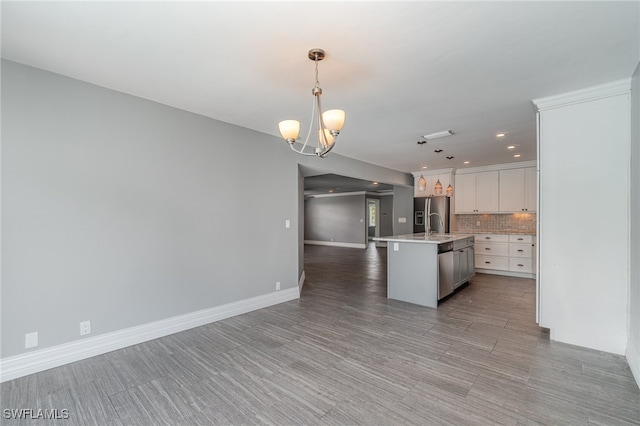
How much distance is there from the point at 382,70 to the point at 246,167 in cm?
228

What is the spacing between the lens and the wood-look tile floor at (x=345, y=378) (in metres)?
1.93

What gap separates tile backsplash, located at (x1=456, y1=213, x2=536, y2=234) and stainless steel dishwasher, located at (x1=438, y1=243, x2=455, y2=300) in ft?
10.2

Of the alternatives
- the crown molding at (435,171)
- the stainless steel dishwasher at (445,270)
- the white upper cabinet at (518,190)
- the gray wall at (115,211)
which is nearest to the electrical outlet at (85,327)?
the gray wall at (115,211)

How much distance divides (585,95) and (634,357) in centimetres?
241

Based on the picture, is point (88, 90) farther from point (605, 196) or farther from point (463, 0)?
point (605, 196)

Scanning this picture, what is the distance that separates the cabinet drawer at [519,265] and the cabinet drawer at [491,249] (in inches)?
7.4

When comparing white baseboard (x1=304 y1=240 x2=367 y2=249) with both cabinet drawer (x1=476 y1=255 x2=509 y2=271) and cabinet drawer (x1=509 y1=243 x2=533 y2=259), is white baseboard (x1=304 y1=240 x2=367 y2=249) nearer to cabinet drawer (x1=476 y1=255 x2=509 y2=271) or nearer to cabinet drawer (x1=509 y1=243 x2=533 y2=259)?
cabinet drawer (x1=476 y1=255 x2=509 y2=271)

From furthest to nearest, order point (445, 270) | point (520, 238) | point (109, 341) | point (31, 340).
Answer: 1. point (520, 238)
2. point (445, 270)
3. point (109, 341)
4. point (31, 340)

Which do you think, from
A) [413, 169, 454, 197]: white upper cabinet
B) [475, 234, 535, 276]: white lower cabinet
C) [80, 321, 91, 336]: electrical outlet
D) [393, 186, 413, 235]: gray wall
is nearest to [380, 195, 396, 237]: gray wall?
[393, 186, 413, 235]: gray wall

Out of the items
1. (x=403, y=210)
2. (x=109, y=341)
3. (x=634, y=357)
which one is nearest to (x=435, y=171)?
(x=403, y=210)

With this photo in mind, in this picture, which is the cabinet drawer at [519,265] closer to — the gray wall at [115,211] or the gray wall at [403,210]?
the gray wall at [403,210]

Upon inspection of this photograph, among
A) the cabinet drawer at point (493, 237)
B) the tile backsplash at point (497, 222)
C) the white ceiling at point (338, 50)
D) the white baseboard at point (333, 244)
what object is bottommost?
the white baseboard at point (333, 244)

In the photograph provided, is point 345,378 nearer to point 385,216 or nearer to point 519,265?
point 519,265

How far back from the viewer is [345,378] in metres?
2.35
